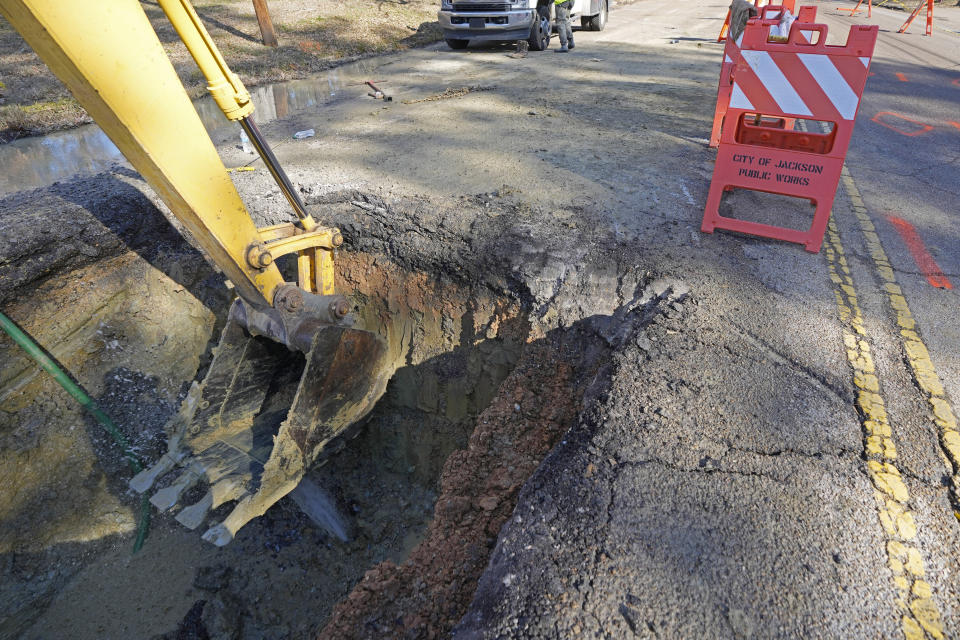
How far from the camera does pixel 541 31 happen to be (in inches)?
512

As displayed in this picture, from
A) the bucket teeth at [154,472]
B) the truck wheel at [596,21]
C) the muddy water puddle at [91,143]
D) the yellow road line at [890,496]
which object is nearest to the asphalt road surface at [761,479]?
the yellow road line at [890,496]

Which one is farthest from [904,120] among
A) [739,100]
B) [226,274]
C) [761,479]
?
[226,274]

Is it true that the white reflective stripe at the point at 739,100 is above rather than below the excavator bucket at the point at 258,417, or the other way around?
above

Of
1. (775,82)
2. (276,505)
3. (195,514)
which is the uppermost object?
(775,82)

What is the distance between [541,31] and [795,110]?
1054cm

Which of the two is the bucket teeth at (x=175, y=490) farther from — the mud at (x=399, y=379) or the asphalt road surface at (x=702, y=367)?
the asphalt road surface at (x=702, y=367)

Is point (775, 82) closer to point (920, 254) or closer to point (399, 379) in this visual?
point (920, 254)

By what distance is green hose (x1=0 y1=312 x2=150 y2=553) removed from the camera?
3840 mm

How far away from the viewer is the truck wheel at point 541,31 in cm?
1280

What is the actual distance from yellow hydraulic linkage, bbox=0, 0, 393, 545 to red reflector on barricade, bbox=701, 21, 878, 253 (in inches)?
131

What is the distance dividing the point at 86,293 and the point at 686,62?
12178 mm

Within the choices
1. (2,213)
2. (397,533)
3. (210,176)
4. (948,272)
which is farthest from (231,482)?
(948,272)

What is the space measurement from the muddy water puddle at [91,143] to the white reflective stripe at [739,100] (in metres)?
5.96

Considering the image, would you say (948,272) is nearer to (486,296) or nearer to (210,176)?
(486,296)
